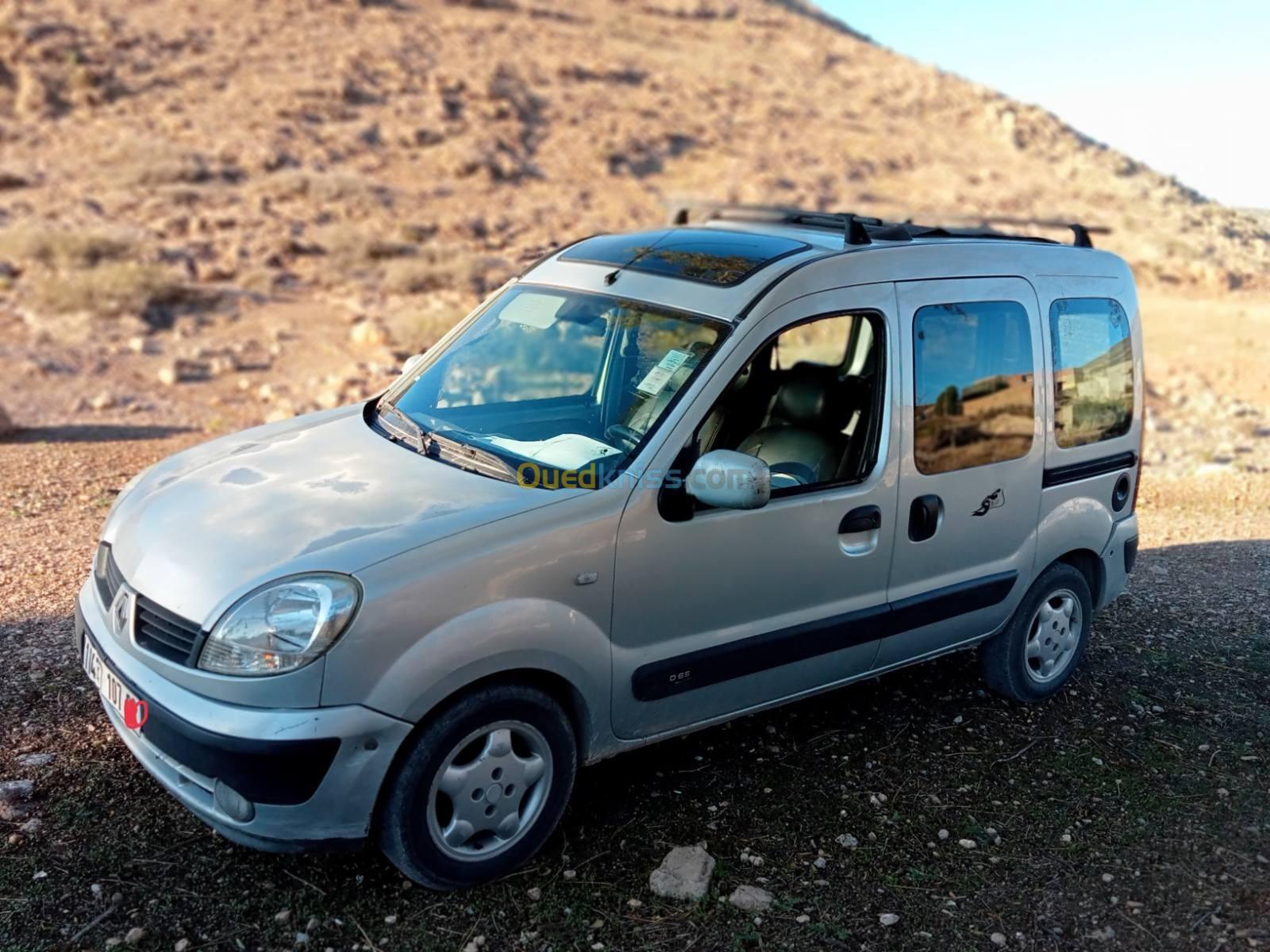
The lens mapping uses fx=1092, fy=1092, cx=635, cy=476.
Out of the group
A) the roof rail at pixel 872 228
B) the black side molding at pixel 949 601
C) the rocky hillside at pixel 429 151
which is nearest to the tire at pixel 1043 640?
the black side molding at pixel 949 601

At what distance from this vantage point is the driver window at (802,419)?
12.7 ft

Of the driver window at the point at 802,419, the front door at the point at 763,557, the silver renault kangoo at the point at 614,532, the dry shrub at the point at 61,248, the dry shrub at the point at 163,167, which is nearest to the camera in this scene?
the silver renault kangoo at the point at 614,532

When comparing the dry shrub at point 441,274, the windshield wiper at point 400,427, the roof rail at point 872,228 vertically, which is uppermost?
the roof rail at point 872,228

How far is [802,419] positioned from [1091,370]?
130 cm

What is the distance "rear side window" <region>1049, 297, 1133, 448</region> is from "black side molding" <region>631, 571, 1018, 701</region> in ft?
2.35

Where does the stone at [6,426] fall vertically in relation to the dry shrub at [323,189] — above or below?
below

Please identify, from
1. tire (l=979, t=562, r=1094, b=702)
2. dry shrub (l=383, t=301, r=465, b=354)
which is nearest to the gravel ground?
tire (l=979, t=562, r=1094, b=702)

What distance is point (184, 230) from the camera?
19.8 meters

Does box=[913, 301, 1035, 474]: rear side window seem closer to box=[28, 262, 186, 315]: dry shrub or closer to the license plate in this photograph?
the license plate

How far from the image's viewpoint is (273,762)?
2.80 metres

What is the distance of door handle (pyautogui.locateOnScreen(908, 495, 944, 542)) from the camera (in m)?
4.00

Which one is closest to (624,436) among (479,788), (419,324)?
(479,788)

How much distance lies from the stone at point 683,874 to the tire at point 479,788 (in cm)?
37

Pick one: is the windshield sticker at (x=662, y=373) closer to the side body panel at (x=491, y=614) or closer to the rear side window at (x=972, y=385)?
the side body panel at (x=491, y=614)
